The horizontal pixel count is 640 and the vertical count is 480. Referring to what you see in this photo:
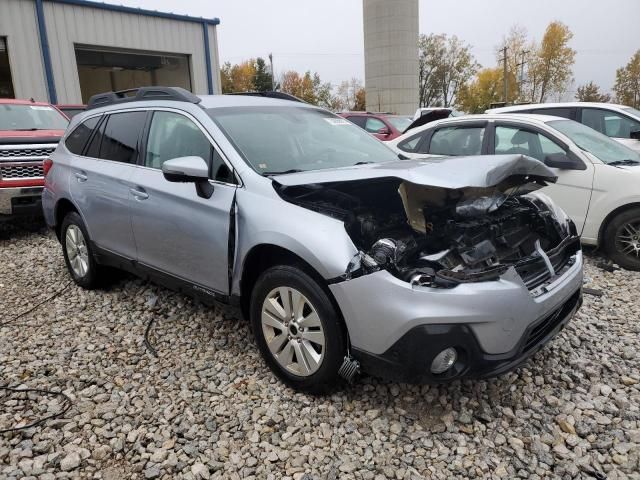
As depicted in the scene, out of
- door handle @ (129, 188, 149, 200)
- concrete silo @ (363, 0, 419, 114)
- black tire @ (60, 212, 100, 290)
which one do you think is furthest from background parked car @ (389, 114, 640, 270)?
concrete silo @ (363, 0, 419, 114)

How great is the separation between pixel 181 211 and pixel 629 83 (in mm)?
53457

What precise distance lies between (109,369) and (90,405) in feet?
1.38

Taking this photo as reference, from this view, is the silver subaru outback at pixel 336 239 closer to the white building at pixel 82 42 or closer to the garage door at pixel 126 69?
the white building at pixel 82 42

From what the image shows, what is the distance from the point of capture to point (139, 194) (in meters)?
3.63

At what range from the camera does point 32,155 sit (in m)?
6.73

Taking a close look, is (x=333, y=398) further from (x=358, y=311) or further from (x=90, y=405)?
(x=90, y=405)

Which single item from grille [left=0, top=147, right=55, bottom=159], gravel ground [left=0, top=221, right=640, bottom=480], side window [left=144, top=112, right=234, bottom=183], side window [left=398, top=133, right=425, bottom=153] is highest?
side window [left=144, top=112, right=234, bottom=183]

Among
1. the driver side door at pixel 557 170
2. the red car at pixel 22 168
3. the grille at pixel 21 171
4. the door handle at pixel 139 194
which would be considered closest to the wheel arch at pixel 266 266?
the door handle at pixel 139 194

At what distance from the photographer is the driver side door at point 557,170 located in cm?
511

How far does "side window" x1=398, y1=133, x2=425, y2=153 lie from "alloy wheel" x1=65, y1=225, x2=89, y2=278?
403 cm

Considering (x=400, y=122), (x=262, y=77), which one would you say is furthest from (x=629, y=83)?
(x=400, y=122)

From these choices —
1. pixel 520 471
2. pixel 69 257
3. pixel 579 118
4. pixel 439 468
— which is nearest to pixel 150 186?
pixel 69 257

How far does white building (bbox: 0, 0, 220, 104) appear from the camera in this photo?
1385cm

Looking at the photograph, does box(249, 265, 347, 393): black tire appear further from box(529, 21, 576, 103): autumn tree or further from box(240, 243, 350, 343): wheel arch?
box(529, 21, 576, 103): autumn tree
